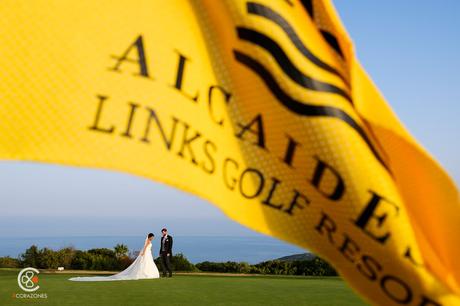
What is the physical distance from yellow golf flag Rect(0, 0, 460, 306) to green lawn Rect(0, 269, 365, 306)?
10592mm

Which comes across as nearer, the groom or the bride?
the bride

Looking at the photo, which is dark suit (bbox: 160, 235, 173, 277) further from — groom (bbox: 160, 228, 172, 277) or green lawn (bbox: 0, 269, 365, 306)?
green lawn (bbox: 0, 269, 365, 306)

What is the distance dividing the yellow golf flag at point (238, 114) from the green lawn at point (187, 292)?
10.6m

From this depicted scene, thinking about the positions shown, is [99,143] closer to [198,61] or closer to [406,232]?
[198,61]

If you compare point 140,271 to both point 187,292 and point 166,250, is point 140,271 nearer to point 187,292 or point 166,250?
point 166,250

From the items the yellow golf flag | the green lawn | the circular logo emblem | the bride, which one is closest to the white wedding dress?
the bride

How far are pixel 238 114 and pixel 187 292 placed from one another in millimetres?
12597

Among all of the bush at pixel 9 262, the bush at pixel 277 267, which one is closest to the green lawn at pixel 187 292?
the bush at pixel 277 267

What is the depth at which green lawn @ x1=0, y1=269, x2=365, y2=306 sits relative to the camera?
1326 cm

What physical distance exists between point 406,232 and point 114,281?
1582cm

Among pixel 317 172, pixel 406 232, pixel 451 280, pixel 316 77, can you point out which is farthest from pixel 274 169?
pixel 451 280

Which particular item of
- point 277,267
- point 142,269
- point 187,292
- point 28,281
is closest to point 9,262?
point 142,269

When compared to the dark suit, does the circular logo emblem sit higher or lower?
lower

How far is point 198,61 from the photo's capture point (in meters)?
2.73
